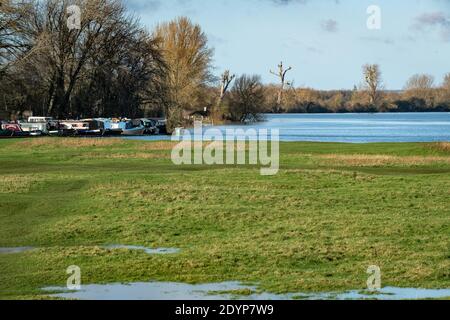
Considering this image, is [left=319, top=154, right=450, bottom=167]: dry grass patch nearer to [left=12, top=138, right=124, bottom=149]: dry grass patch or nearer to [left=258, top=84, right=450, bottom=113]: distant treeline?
[left=12, top=138, right=124, bottom=149]: dry grass patch

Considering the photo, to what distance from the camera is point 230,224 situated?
60.0 feet

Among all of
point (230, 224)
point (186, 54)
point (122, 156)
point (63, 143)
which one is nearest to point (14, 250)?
point (230, 224)

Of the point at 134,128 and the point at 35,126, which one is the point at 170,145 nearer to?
the point at 35,126

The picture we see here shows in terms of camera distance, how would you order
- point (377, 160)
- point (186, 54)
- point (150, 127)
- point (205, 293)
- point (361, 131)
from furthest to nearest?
point (186, 54)
point (361, 131)
point (150, 127)
point (377, 160)
point (205, 293)

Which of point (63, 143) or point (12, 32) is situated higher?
point (12, 32)

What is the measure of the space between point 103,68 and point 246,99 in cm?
3013

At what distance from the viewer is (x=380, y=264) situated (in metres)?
14.2

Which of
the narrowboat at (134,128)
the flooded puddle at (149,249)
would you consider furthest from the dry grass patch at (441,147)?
the narrowboat at (134,128)

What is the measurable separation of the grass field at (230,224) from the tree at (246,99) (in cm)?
6847

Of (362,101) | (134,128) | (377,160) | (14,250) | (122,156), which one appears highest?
(362,101)

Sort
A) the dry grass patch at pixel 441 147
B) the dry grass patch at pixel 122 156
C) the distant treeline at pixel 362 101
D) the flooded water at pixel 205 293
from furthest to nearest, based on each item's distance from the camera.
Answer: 1. the distant treeline at pixel 362 101
2. the dry grass patch at pixel 441 147
3. the dry grass patch at pixel 122 156
4. the flooded water at pixel 205 293

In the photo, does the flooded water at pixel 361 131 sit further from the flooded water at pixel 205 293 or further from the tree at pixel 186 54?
the flooded water at pixel 205 293

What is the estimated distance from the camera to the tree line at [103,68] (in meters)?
64.6
